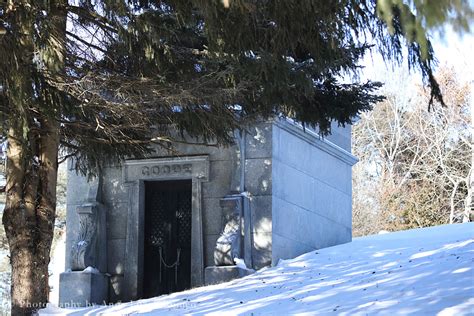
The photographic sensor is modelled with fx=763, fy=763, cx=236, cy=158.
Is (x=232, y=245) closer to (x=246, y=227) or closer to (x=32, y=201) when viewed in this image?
(x=246, y=227)

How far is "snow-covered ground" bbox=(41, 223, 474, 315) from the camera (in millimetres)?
8898

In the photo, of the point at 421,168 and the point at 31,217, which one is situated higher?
the point at 421,168

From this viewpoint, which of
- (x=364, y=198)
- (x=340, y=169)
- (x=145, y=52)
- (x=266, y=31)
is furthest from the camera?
(x=364, y=198)

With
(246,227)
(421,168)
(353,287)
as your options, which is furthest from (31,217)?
(421,168)

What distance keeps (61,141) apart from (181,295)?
3.27 m

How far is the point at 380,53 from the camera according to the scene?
24.3 ft

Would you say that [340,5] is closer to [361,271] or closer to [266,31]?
[266,31]

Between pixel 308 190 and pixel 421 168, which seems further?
pixel 421 168

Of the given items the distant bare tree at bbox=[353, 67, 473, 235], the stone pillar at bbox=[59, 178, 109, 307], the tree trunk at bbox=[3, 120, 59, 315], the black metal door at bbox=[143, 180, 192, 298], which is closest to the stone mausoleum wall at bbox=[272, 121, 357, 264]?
the black metal door at bbox=[143, 180, 192, 298]

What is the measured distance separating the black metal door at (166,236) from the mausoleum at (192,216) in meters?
0.02

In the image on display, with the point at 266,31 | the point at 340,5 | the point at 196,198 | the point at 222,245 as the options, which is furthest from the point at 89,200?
the point at 340,5

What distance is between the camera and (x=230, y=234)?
12766 millimetres

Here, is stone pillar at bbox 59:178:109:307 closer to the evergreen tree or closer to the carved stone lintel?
the carved stone lintel

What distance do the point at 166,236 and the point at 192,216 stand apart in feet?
2.85
